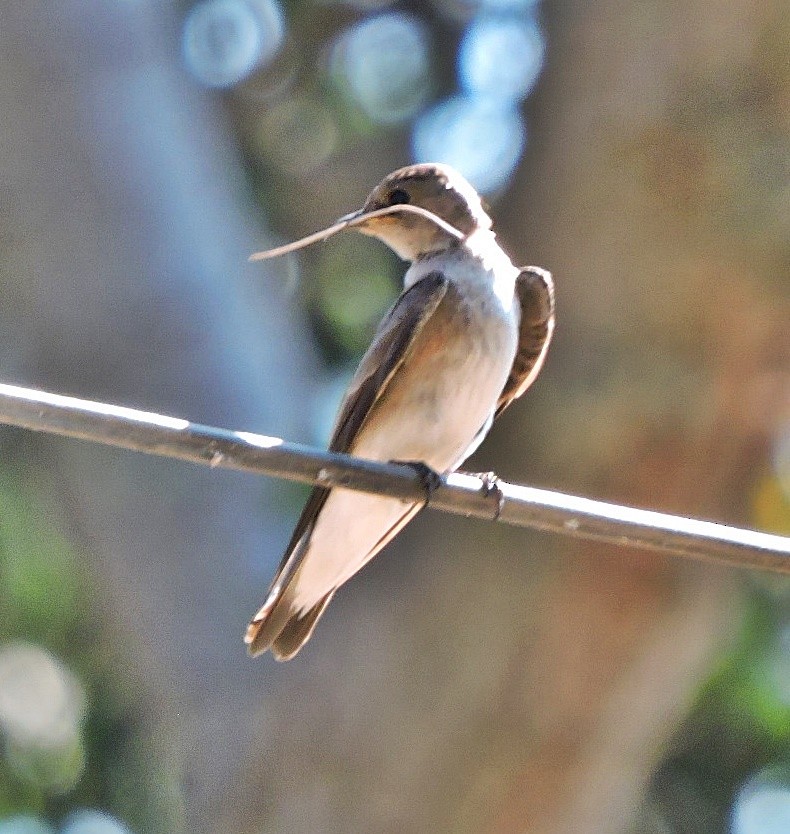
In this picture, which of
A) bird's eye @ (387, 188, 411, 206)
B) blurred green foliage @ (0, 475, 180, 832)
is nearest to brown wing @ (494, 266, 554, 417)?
bird's eye @ (387, 188, 411, 206)

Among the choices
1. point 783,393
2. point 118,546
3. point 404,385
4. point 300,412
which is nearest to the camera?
point 404,385

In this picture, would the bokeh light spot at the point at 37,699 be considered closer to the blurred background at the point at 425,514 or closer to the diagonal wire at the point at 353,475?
the blurred background at the point at 425,514

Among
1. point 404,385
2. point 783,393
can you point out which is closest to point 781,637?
point 783,393

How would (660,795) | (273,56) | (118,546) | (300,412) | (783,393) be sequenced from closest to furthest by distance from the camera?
(783,393), (118,546), (300,412), (660,795), (273,56)

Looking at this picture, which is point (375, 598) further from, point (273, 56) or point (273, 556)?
point (273, 56)

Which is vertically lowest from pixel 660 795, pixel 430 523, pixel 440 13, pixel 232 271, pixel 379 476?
pixel 379 476

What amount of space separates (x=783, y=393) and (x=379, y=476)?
1.99 meters

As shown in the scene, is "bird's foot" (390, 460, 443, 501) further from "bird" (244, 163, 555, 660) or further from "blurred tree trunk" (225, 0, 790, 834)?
"blurred tree trunk" (225, 0, 790, 834)

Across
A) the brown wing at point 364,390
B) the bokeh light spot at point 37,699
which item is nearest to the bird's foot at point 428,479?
the brown wing at point 364,390

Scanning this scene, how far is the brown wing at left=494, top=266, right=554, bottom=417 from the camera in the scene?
11.2 feet

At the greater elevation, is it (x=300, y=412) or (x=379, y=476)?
(x=300, y=412)

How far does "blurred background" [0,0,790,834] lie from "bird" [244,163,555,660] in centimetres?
53

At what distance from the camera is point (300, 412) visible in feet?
14.6

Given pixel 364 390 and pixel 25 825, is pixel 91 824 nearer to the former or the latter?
pixel 25 825
